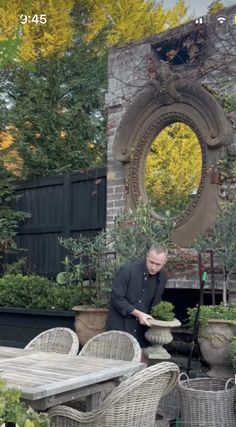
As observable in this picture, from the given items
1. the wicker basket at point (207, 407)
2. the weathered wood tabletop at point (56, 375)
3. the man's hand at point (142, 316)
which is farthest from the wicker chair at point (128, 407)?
the man's hand at point (142, 316)

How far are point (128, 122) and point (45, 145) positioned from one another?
4.41m

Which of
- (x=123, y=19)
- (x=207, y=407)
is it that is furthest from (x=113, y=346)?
(x=123, y=19)

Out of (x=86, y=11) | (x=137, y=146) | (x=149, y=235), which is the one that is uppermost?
(x=86, y=11)

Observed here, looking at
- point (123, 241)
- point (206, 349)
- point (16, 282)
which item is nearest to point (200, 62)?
point (123, 241)

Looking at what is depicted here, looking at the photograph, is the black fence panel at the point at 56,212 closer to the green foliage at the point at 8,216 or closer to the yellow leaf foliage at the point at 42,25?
the green foliage at the point at 8,216

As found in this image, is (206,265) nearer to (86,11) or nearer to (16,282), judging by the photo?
(16,282)

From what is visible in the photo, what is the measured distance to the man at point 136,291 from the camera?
476 cm

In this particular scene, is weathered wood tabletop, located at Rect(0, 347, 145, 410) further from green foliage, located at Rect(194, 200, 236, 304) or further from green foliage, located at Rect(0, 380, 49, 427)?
green foliage, located at Rect(194, 200, 236, 304)

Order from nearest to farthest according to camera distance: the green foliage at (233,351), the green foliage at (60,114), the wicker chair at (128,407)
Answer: the wicker chair at (128,407), the green foliage at (233,351), the green foliage at (60,114)

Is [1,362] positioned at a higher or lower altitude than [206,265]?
lower

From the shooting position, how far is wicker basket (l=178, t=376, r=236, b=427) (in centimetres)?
419

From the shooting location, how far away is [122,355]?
4254mm

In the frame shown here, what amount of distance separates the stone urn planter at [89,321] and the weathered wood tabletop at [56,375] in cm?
208

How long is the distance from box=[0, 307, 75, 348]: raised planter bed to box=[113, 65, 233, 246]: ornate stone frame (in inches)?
64.4
